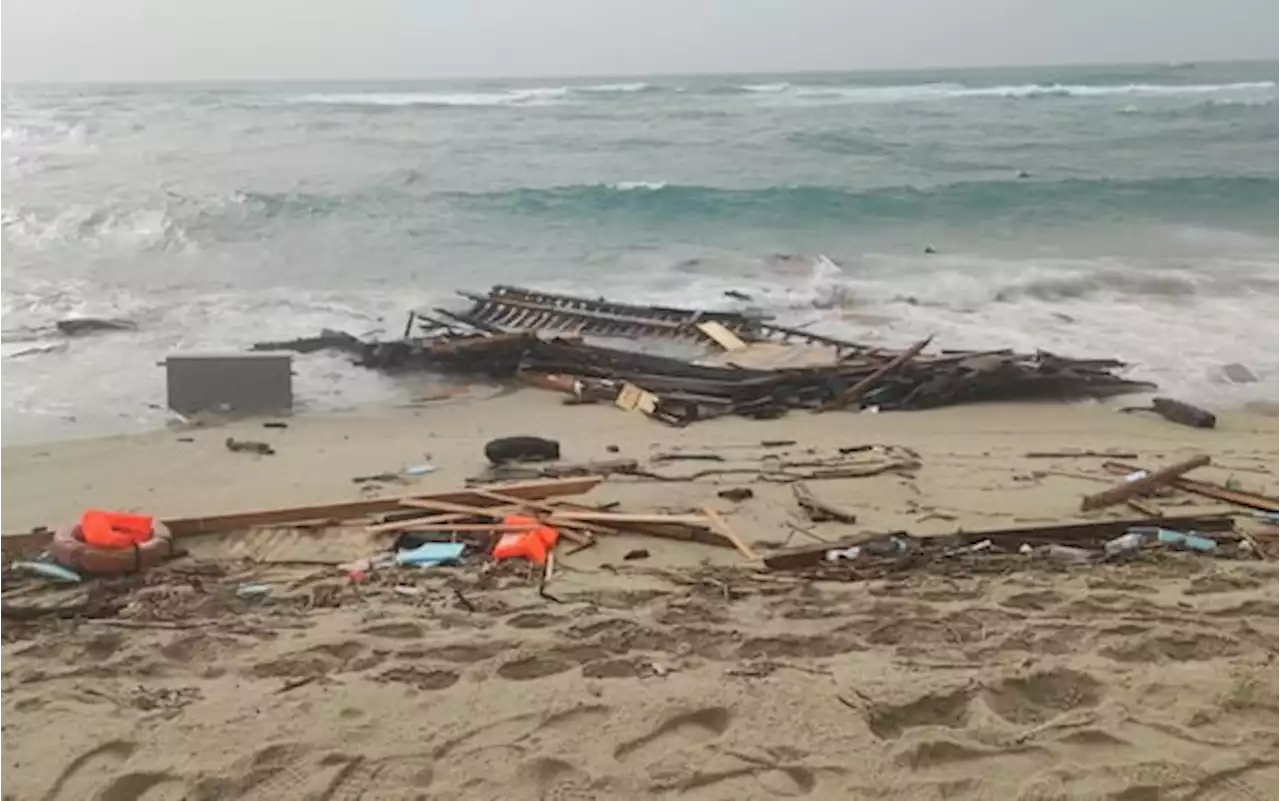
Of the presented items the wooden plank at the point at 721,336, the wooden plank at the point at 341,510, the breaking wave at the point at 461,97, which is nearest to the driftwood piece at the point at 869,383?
the wooden plank at the point at 721,336

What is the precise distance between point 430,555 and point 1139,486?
15.6 feet

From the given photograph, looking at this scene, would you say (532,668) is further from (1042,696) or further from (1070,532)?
(1070,532)

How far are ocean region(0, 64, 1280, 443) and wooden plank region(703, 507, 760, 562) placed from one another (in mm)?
5263

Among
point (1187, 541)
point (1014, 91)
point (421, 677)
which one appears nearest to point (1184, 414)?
point (1187, 541)

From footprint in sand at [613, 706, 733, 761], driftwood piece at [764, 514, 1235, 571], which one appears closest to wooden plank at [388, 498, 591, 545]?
driftwood piece at [764, 514, 1235, 571]

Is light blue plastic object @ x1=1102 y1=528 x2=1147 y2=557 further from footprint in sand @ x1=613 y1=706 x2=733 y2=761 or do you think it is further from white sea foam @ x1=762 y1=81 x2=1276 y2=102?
white sea foam @ x1=762 y1=81 x2=1276 y2=102

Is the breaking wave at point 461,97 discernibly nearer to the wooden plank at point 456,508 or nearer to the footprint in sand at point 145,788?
the wooden plank at point 456,508

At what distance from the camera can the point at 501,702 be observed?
466 centimetres

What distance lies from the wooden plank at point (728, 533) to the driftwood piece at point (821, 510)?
62 centimetres

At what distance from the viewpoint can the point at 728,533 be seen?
276 inches

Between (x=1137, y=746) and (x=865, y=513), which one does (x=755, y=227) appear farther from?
(x=1137, y=746)

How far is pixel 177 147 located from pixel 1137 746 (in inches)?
1481

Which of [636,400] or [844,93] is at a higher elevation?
[844,93]

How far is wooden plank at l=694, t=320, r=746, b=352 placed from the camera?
12.8 m
